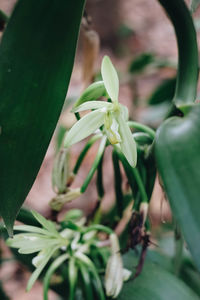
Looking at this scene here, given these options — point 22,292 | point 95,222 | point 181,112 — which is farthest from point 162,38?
point 181,112

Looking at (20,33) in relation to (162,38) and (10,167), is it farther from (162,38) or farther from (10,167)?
(162,38)

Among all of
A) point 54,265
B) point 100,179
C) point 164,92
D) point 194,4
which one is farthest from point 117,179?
point 164,92

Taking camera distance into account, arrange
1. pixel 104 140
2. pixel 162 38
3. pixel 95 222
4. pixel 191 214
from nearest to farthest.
→ pixel 191 214
pixel 104 140
pixel 95 222
pixel 162 38

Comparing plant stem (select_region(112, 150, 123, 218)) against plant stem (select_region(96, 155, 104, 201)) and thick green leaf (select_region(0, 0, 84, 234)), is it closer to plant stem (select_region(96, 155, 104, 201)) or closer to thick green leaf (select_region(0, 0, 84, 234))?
plant stem (select_region(96, 155, 104, 201))

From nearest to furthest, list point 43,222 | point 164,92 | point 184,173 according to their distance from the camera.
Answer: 1. point 184,173
2. point 43,222
3. point 164,92

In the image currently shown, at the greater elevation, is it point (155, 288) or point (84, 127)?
point (84, 127)

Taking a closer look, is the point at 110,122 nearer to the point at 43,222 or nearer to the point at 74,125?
the point at 74,125

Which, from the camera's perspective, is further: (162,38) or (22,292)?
(162,38)
